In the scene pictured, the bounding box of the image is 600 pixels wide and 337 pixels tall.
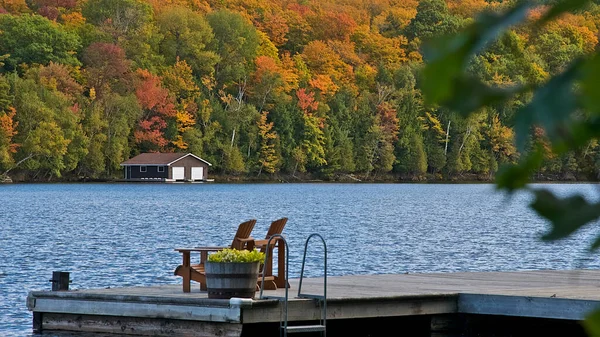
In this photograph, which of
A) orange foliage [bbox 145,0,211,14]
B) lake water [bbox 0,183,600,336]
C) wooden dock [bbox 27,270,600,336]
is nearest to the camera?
wooden dock [bbox 27,270,600,336]

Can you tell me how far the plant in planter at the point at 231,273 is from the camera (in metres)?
11.1

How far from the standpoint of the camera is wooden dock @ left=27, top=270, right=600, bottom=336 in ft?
36.4

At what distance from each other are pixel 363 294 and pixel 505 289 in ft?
5.80

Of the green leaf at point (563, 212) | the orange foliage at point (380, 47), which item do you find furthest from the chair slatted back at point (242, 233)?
the orange foliage at point (380, 47)

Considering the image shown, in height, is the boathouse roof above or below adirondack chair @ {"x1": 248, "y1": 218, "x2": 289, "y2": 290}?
above

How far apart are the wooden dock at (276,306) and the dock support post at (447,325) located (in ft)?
0.08

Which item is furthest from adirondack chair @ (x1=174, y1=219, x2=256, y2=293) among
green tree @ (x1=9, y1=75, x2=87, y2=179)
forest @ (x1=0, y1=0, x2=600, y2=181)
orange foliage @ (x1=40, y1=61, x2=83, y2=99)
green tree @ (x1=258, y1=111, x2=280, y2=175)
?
green tree @ (x1=258, y1=111, x2=280, y2=175)

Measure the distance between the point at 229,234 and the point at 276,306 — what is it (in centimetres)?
3467

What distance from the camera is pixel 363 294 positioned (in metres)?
12.1

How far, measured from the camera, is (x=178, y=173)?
109m

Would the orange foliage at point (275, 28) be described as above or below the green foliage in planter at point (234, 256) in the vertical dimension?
above

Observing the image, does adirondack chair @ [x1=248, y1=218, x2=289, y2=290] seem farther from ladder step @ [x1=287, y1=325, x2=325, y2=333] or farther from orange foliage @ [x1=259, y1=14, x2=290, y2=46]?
orange foliage @ [x1=259, y1=14, x2=290, y2=46]

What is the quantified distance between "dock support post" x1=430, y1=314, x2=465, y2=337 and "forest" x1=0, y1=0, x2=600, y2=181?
8016 cm

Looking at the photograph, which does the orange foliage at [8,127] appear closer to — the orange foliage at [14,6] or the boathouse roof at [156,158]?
the boathouse roof at [156,158]
